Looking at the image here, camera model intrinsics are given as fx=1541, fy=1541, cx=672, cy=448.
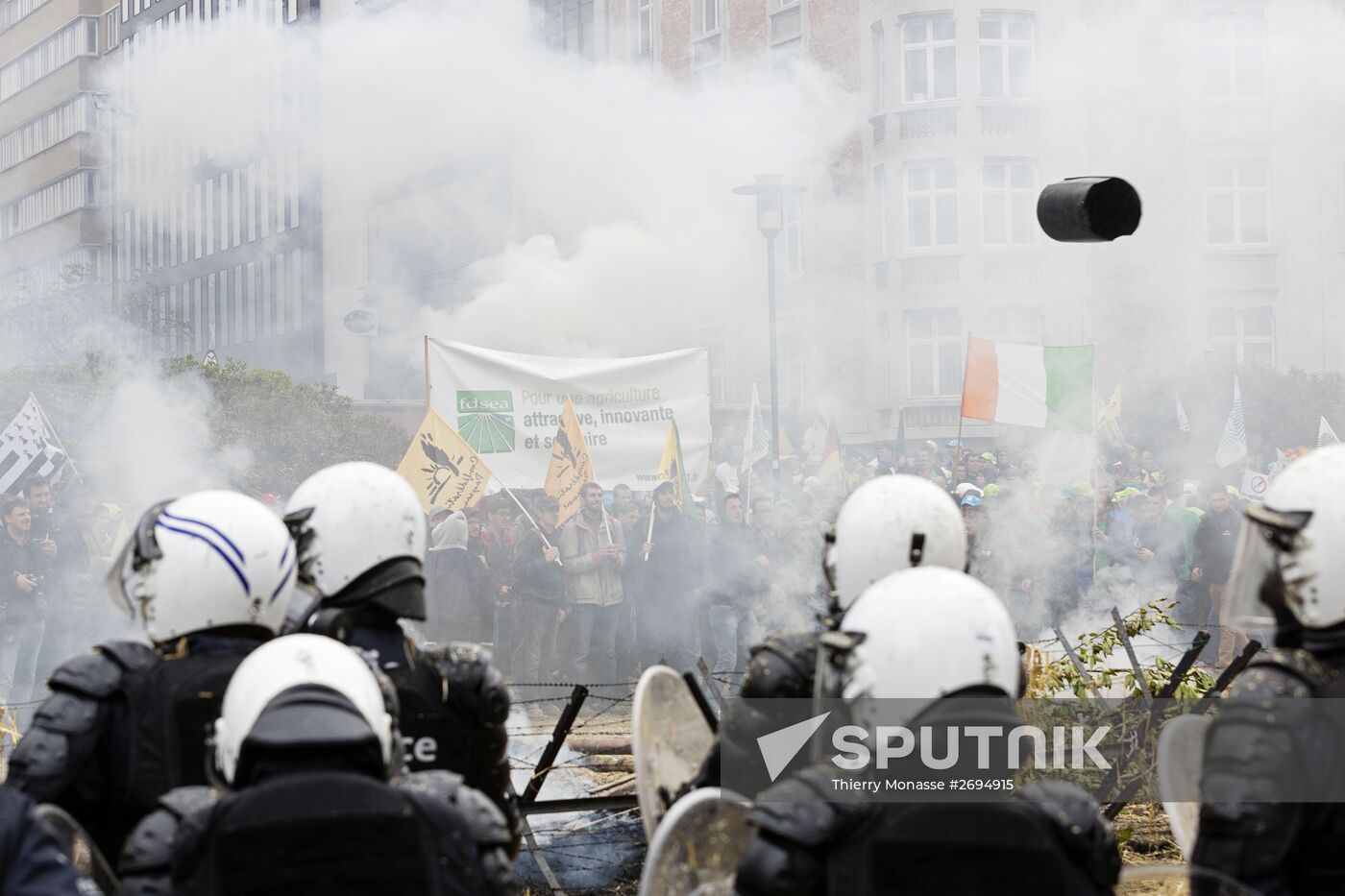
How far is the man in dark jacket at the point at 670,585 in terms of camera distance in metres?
9.99

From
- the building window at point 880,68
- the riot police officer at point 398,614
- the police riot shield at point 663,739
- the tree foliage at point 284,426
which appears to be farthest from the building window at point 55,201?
the riot police officer at point 398,614

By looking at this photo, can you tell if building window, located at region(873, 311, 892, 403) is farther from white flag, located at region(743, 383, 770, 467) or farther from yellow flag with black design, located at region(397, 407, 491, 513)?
yellow flag with black design, located at region(397, 407, 491, 513)

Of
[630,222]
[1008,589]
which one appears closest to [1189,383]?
[630,222]

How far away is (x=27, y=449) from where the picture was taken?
Answer: 399 inches

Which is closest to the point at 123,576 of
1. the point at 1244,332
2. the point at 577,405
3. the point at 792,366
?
the point at 577,405

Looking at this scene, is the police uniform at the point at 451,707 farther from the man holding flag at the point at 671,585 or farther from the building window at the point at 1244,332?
the building window at the point at 1244,332

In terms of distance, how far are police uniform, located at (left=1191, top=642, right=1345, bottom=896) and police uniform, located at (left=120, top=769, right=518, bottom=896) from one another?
108 centimetres

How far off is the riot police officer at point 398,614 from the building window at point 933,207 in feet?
64.5

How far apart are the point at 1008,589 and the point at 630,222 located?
14004 mm

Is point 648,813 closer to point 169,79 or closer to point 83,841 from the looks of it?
point 83,841

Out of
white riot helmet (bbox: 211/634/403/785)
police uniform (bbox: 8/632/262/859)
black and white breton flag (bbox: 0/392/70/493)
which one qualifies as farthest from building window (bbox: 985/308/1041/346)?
white riot helmet (bbox: 211/634/403/785)

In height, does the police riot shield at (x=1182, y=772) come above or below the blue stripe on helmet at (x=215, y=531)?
below

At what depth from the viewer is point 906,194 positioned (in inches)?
891

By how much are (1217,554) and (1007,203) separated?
12.9 meters
